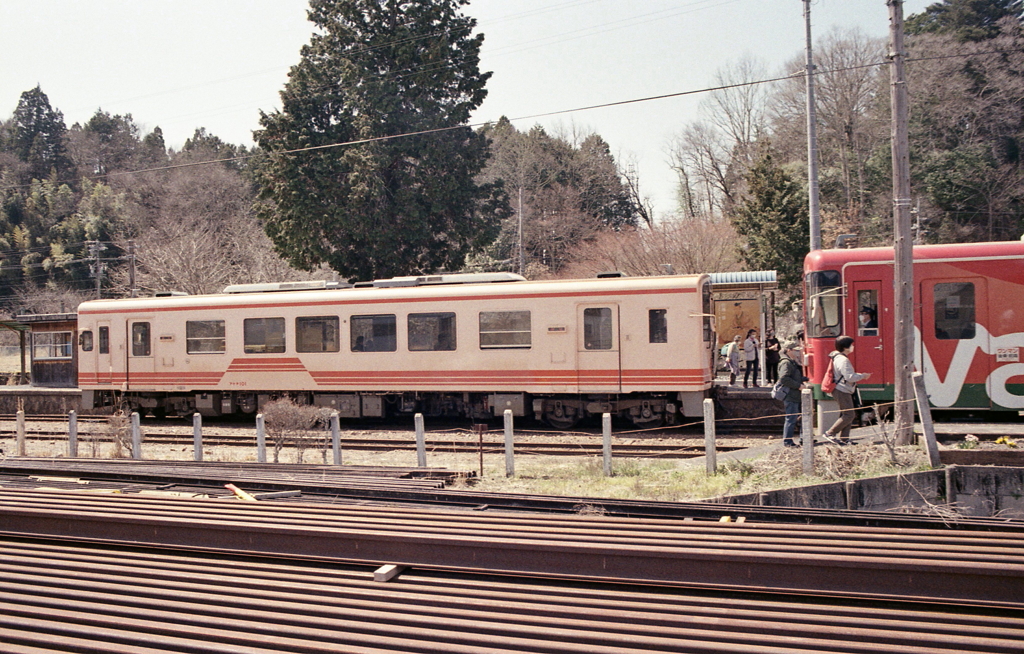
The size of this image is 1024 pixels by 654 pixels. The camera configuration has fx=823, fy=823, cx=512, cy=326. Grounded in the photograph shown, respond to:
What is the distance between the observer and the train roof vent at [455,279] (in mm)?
17938

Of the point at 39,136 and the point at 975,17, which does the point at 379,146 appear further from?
the point at 39,136

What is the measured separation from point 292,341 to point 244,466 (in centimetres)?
875

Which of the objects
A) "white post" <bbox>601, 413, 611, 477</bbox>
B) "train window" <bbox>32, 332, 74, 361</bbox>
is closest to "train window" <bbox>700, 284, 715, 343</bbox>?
"white post" <bbox>601, 413, 611, 477</bbox>

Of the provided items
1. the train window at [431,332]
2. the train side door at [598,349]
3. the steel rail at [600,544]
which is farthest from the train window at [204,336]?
the steel rail at [600,544]

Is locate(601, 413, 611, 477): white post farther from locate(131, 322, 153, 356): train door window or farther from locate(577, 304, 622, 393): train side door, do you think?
locate(131, 322, 153, 356): train door window

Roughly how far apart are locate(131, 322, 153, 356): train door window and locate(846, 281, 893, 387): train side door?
1642 cm

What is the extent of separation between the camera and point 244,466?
1072 cm

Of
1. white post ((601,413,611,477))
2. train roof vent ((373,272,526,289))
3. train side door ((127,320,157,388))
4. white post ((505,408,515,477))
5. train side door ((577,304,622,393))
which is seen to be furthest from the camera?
train side door ((127,320,157,388))

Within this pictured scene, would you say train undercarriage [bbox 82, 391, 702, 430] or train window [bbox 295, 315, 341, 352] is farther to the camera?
train window [bbox 295, 315, 341, 352]

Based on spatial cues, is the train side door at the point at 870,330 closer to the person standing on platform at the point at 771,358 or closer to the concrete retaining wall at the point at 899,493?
the concrete retaining wall at the point at 899,493

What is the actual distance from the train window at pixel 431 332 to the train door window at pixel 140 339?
745 centimetres

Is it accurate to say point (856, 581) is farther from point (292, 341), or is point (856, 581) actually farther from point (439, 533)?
point (292, 341)

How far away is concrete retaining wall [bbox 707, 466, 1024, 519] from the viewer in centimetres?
983

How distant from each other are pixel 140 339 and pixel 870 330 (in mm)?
17048
